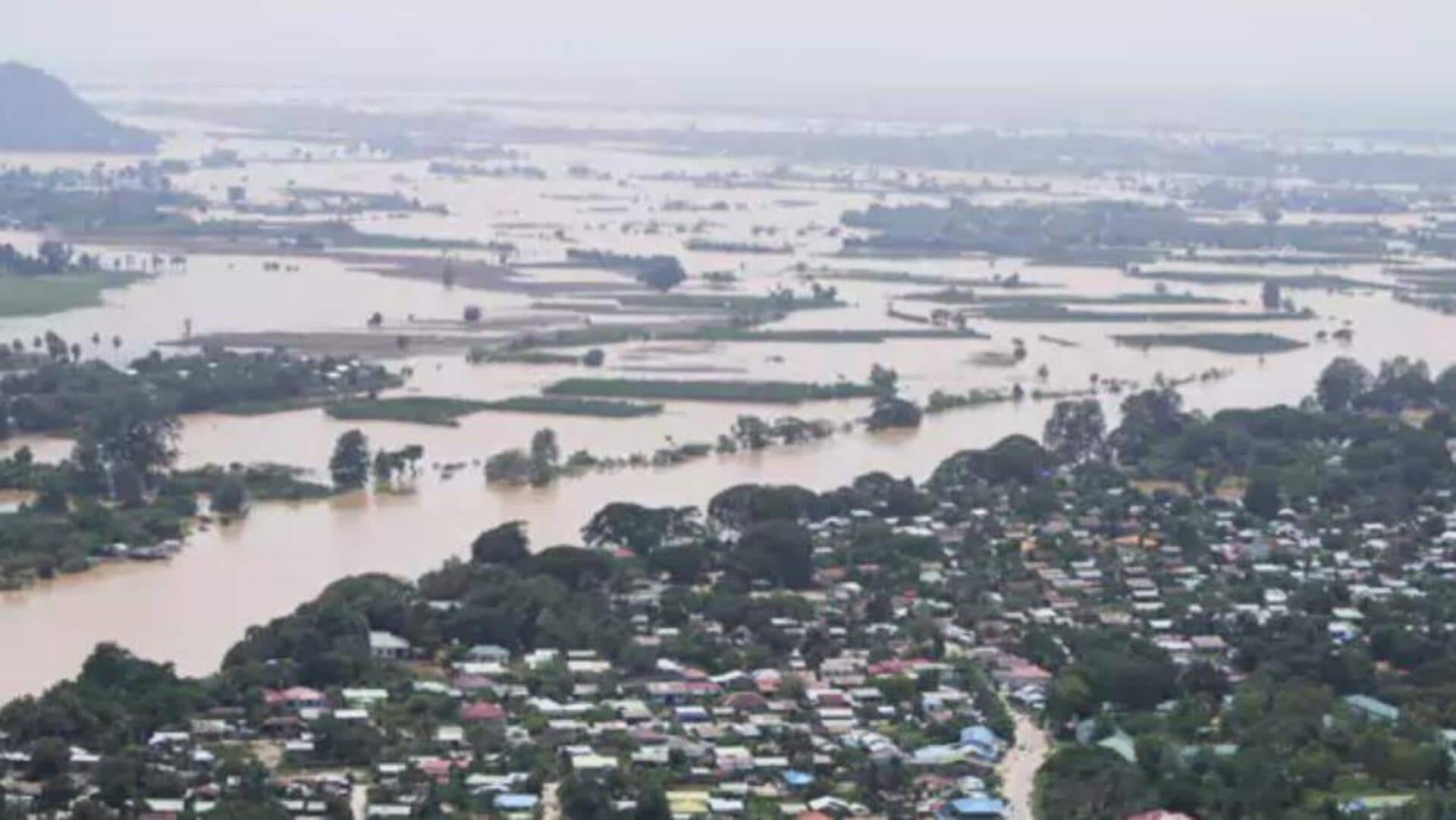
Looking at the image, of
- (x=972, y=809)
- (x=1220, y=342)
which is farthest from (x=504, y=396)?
(x=972, y=809)

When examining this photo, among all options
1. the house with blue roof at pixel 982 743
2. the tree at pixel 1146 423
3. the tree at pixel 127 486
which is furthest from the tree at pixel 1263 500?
the tree at pixel 127 486

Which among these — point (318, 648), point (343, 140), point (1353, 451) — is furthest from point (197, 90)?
point (318, 648)

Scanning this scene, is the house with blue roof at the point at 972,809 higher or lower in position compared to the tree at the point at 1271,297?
lower

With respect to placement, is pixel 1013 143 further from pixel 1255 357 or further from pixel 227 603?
pixel 227 603

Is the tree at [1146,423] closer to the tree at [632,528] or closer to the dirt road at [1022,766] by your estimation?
the tree at [632,528]

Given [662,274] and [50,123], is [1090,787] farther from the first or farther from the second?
[50,123]

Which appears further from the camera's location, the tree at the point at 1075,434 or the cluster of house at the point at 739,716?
the tree at the point at 1075,434
